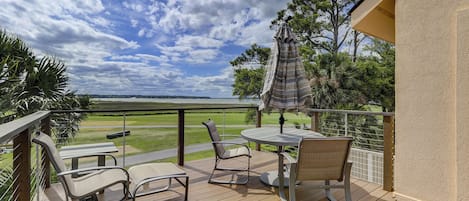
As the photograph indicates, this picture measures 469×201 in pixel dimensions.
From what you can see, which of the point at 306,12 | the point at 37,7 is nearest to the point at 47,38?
the point at 37,7

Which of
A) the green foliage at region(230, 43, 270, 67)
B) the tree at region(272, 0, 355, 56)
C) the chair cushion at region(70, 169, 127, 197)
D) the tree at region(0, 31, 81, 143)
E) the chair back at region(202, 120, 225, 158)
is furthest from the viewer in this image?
the green foliage at region(230, 43, 270, 67)

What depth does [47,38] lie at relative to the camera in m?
12.1

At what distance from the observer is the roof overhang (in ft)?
8.63

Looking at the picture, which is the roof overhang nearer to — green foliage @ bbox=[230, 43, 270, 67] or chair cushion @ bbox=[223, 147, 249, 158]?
chair cushion @ bbox=[223, 147, 249, 158]

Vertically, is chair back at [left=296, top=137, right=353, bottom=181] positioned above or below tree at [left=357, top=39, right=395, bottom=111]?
below

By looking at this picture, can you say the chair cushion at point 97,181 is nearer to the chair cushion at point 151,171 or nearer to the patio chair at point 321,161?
the chair cushion at point 151,171

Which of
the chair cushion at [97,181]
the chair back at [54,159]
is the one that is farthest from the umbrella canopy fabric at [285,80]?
the chair back at [54,159]

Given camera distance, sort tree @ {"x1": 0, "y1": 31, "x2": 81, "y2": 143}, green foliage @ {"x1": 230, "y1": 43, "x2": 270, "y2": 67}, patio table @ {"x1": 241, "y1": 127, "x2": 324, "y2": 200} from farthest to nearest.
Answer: green foliage @ {"x1": 230, "y1": 43, "x2": 270, "y2": 67} < tree @ {"x1": 0, "y1": 31, "x2": 81, "y2": 143} < patio table @ {"x1": 241, "y1": 127, "x2": 324, "y2": 200}

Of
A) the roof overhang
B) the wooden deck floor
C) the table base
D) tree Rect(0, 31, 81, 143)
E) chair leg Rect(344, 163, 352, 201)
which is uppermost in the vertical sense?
the roof overhang

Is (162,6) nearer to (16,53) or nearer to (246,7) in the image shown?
(246,7)

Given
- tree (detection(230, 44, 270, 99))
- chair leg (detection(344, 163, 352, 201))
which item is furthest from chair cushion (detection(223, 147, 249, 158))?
tree (detection(230, 44, 270, 99))

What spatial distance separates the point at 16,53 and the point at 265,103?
5.03 meters

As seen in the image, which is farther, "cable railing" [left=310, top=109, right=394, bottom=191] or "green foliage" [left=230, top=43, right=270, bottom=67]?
"green foliage" [left=230, top=43, right=270, bottom=67]

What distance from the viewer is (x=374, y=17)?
2.84 meters
